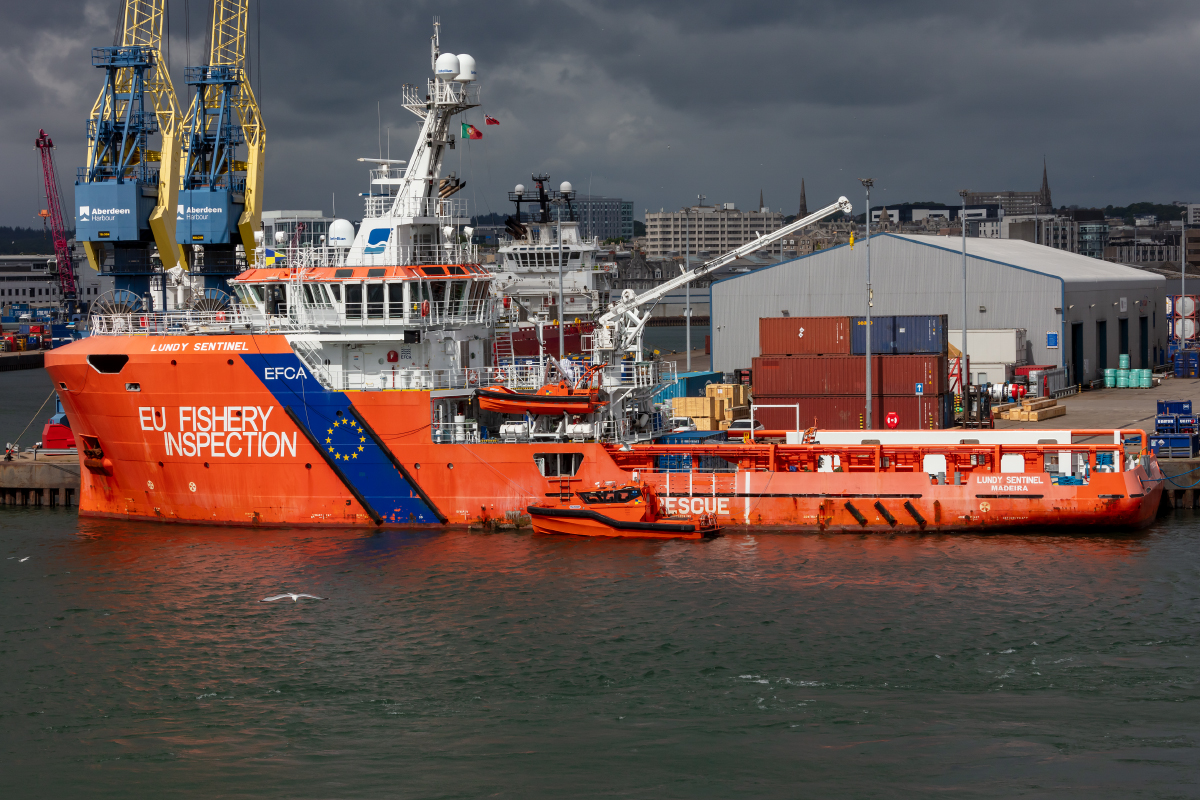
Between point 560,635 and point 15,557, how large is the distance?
15.8m

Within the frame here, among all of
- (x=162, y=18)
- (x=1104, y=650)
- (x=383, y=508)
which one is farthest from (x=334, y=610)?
(x=162, y=18)

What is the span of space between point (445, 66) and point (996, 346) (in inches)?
1197

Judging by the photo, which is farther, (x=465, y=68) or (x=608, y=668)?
(x=465, y=68)

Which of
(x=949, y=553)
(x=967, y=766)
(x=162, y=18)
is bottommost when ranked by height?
(x=967, y=766)

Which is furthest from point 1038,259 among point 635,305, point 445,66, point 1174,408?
→ point 445,66

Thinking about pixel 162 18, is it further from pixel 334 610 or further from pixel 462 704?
pixel 462 704

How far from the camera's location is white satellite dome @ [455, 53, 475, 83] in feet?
112

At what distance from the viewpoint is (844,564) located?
2772 centimetres

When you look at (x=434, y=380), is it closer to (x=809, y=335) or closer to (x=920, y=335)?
(x=809, y=335)

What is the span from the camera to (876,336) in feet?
139

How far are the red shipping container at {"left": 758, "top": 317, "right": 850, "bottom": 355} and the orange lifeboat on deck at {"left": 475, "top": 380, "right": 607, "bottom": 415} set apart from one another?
13.3m

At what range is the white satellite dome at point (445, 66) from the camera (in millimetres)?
34000

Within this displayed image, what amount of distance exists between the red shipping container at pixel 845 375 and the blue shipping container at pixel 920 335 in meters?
0.87

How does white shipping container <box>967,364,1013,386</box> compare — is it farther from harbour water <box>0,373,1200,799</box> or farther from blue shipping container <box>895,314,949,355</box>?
harbour water <box>0,373,1200,799</box>
